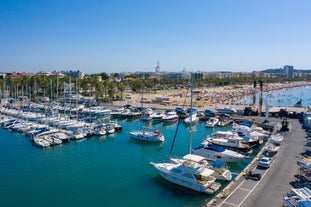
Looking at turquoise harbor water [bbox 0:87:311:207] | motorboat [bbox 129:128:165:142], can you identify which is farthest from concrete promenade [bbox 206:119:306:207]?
motorboat [bbox 129:128:165:142]

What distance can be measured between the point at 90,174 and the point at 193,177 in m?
11.3

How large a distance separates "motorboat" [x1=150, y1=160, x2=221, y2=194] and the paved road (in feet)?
7.85

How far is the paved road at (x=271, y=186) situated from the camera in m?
20.8

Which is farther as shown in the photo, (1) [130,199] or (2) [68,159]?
(2) [68,159]

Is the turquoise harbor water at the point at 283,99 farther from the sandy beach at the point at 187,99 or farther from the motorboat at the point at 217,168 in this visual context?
the motorboat at the point at 217,168

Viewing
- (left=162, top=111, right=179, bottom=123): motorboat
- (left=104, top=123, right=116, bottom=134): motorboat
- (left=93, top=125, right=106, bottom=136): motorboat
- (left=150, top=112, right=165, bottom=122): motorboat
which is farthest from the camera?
(left=150, top=112, right=165, bottom=122): motorboat

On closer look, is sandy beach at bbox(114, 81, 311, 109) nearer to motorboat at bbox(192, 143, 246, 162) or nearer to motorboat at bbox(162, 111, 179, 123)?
motorboat at bbox(162, 111, 179, 123)

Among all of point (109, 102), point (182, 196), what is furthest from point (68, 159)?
point (109, 102)

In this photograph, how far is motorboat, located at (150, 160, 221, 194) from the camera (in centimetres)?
2440

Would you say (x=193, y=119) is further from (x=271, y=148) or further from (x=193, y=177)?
(x=193, y=177)

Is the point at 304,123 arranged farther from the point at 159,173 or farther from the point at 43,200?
the point at 43,200

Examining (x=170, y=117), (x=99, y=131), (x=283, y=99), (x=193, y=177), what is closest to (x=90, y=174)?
(x=193, y=177)

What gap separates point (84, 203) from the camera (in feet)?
77.6

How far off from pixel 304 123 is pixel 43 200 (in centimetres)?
4222
